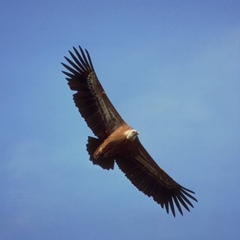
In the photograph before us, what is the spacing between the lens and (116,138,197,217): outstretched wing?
14.5 meters

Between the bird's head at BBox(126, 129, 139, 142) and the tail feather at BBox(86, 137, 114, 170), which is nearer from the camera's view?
the bird's head at BBox(126, 129, 139, 142)

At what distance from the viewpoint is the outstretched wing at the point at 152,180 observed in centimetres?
1455

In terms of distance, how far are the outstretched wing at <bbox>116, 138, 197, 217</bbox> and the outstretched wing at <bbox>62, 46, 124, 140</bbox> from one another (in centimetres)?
136

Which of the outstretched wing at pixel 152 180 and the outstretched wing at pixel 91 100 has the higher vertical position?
the outstretched wing at pixel 91 100

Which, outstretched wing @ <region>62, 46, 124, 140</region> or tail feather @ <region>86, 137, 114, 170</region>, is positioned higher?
outstretched wing @ <region>62, 46, 124, 140</region>

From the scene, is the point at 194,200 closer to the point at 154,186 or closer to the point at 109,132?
the point at 154,186

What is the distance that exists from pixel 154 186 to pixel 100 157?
2.68 meters

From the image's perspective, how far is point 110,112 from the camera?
13836 millimetres

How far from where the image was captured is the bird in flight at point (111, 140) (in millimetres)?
13398

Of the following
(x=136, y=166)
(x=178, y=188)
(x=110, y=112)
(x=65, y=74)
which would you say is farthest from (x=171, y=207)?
(x=65, y=74)

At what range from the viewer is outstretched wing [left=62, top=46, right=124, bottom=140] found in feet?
44.6

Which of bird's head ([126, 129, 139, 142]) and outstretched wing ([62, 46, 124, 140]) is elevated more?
outstretched wing ([62, 46, 124, 140])

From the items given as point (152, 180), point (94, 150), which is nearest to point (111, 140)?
point (94, 150)

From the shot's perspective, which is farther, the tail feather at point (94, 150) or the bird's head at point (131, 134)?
the tail feather at point (94, 150)
